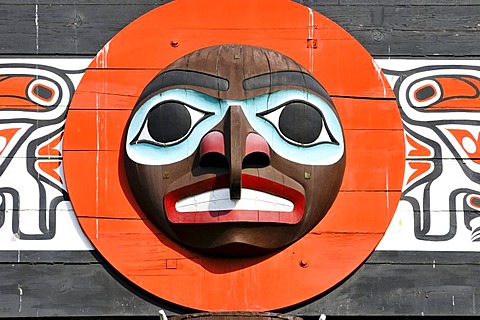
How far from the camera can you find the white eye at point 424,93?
29.7 ft

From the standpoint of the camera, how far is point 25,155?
8.93m

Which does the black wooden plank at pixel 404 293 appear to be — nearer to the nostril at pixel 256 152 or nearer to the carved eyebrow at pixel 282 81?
the nostril at pixel 256 152

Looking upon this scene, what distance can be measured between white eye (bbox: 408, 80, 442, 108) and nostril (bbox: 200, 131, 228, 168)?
132 centimetres

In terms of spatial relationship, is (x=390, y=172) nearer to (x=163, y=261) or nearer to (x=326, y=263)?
(x=326, y=263)

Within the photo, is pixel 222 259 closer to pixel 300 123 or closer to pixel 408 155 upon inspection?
pixel 300 123

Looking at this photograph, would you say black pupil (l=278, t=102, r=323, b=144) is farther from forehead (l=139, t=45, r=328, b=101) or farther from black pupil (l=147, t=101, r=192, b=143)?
black pupil (l=147, t=101, r=192, b=143)

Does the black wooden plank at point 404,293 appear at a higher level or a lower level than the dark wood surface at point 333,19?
lower

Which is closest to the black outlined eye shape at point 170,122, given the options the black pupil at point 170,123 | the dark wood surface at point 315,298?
the black pupil at point 170,123

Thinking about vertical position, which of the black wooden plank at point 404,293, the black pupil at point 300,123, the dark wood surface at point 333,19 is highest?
the dark wood surface at point 333,19

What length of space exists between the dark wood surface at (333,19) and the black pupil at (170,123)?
2.41 ft

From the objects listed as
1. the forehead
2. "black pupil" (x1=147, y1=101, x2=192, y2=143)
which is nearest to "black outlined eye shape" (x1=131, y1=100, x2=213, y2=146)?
"black pupil" (x1=147, y1=101, x2=192, y2=143)

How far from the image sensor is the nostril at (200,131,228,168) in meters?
8.45

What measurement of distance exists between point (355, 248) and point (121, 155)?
59.4 inches

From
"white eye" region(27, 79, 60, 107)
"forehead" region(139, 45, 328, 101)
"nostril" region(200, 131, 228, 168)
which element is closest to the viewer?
"nostril" region(200, 131, 228, 168)
